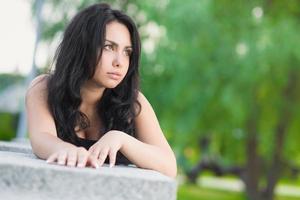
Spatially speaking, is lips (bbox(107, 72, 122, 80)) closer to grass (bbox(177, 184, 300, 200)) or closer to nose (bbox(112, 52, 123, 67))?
nose (bbox(112, 52, 123, 67))

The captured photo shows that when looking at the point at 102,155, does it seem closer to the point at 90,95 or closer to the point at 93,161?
the point at 93,161

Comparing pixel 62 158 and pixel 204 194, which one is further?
pixel 204 194

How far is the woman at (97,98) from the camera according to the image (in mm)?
2502

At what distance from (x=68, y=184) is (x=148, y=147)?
789mm

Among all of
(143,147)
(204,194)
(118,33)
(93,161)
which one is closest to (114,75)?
(118,33)

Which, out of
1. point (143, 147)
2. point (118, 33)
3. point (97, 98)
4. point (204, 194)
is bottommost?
point (204, 194)

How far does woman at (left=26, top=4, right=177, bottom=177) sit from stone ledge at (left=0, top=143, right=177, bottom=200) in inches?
22.4

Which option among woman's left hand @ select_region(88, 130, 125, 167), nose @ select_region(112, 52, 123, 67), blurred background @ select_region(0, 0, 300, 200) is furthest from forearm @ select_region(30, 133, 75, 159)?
blurred background @ select_region(0, 0, 300, 200)

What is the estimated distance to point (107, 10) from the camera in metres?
2.67

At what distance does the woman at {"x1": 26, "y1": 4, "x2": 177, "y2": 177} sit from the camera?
8.21 feet

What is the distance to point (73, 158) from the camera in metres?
2.06

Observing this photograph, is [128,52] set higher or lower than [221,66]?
lower

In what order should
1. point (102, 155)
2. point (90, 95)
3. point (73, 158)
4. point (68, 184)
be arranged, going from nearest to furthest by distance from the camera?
1. point (68, 184)
2. point (73, 158)
3. point (102, 155)
4. point (90, 95)

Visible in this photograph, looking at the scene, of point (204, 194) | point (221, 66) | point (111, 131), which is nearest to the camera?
point (111, 131)
